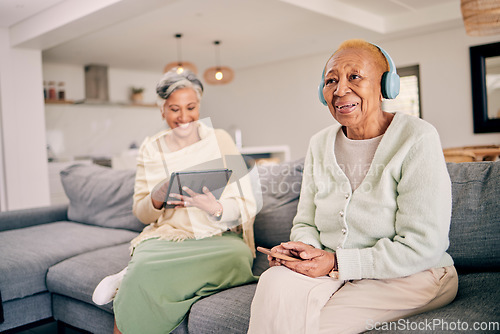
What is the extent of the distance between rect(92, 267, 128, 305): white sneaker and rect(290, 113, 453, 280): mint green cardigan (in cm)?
82

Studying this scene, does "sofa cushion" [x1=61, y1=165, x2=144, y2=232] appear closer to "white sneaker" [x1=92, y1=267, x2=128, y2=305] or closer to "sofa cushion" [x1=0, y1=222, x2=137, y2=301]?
"sofa cushion" [x1=0, y1=222, x2=137, y2=301]

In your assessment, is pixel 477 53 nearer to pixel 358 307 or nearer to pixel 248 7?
pixel 248 7

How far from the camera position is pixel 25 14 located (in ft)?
16.0

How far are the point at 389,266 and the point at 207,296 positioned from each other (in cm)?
79

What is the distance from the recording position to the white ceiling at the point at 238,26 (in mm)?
4992

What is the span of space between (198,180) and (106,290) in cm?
57

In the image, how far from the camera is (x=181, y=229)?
196cm

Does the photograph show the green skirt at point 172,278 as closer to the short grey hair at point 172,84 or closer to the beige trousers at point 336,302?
the beige trousers at point 336,302

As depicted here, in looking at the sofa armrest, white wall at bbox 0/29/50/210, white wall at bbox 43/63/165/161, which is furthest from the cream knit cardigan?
white wall at bbox 43/63/165/161

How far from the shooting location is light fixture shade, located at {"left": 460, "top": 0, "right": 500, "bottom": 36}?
9.66 ft

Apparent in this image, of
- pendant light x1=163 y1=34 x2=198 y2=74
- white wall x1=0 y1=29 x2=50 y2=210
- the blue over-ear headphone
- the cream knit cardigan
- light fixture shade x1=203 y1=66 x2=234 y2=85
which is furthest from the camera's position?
light fixture shade x1=203 y1=66 x2=234 y2=85

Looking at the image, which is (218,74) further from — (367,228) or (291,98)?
(367,228)

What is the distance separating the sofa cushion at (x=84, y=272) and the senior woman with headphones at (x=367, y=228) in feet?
3.46


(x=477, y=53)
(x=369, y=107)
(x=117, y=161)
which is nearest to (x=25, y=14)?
(x=117, y=161)
